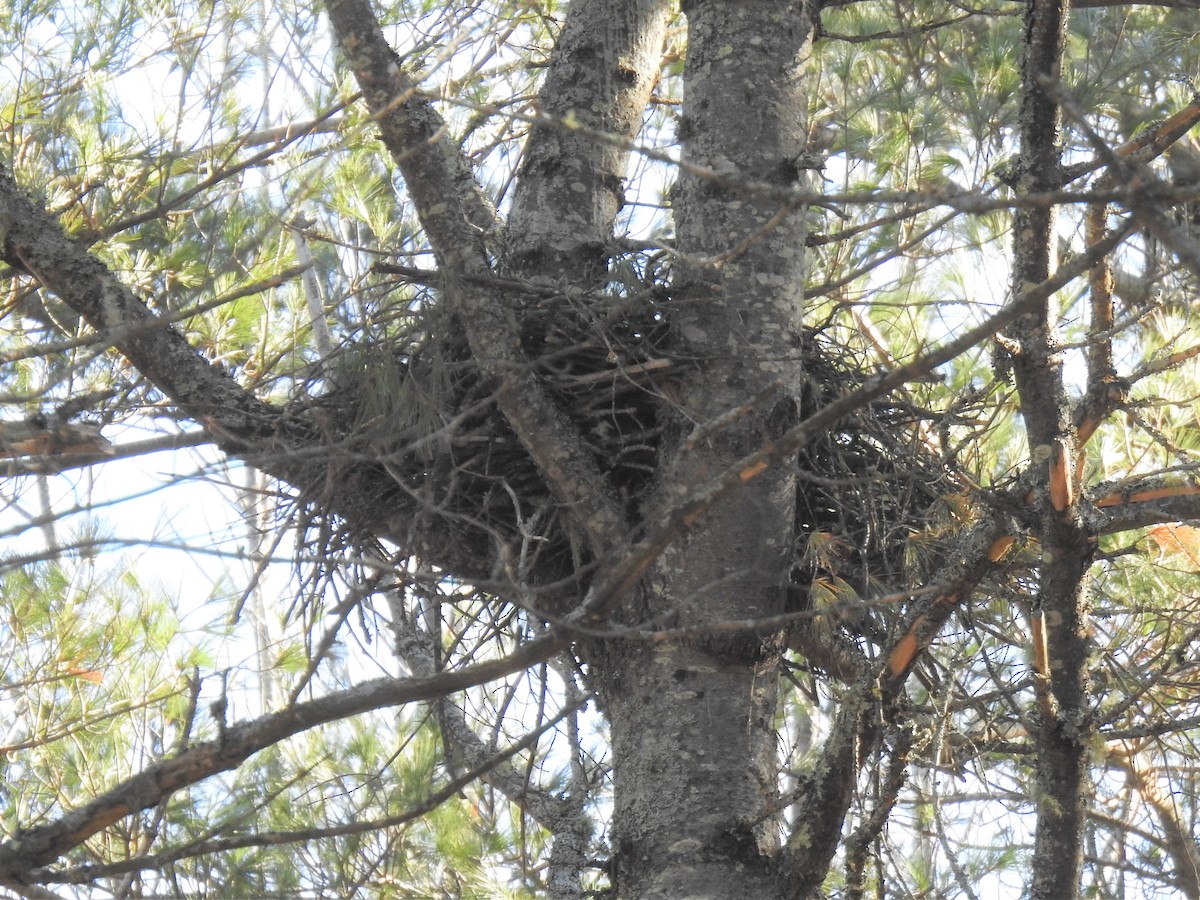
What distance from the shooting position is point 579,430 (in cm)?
205

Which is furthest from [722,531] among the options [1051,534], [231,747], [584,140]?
[584,140]

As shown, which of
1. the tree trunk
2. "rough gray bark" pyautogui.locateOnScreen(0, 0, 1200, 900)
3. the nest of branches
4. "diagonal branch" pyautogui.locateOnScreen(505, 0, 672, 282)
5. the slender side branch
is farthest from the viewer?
"diagonal branch" pyautogui.locateOnScreen(505, 0, 672, 282)

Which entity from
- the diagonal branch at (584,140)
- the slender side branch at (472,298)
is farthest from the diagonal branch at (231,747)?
the diagonal branch at (584,140)

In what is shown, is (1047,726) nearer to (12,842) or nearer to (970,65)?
(12,842)

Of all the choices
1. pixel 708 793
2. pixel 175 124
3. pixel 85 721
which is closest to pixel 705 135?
pixel 708 793

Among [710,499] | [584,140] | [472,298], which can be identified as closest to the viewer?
[710,499]

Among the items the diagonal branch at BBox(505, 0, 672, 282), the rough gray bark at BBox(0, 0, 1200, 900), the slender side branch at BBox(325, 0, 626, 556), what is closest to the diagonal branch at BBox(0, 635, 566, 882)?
the rough gray bark at BBox(0, 0, 1200, 900)

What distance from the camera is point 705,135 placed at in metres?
2.08

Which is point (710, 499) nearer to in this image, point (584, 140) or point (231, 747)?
point (231, 747)

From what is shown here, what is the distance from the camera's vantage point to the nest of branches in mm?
1958

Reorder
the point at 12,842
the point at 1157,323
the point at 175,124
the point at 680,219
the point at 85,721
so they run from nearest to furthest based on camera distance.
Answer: the point at 12,842 → the point at 680,219 → the point at 1157,323 → the point at 175,124 → the point at 85,721

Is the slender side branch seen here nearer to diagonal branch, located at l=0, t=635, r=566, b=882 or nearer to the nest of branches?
the nest of branches

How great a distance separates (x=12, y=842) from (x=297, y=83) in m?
2.05

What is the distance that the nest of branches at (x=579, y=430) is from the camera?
196 cm
